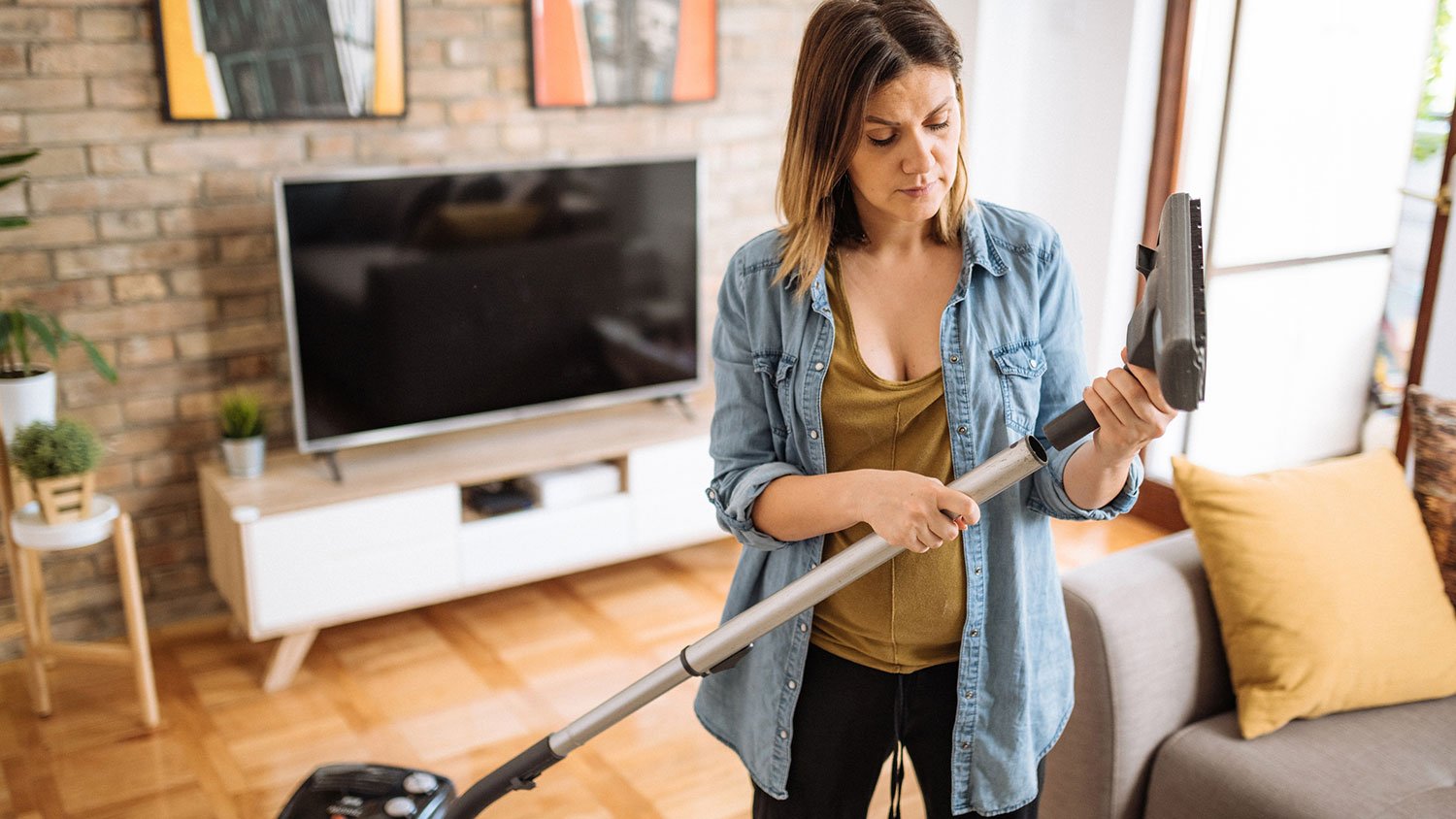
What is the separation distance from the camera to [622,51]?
3.32 meters

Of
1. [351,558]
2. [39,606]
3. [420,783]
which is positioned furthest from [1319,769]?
[39,606]

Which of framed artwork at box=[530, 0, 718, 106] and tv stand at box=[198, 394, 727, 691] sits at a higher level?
framed artwork at box=[530, 0, 718, 106]

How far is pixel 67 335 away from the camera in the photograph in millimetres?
2533

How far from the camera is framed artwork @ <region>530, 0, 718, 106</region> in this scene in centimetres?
321

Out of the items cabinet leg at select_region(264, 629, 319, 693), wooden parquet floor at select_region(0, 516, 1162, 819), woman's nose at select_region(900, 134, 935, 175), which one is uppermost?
→ woman's nose at select_region(900, 134, 935, 175)

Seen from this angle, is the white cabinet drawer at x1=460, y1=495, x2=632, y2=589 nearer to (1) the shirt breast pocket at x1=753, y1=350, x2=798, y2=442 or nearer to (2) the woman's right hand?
(1) the shirt breast pocket at x1=753, y1=350, x2=798, y2=442

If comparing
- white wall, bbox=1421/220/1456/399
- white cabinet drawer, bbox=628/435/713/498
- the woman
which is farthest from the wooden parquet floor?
white wall, bbox=1421/220/1456/399

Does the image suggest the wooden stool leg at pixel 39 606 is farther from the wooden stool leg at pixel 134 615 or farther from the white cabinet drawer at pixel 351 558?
the white cabinet drawer at pixel 351 558

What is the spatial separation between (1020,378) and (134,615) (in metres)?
2.05

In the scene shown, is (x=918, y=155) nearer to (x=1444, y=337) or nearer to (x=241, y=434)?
(x=241, y=434)

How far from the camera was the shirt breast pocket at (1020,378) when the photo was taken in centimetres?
126

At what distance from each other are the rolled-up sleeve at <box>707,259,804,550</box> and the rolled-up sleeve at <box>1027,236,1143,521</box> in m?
0.25

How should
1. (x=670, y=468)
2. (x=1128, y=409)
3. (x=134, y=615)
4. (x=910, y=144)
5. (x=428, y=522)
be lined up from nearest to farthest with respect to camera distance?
1. (x=1128, y=409)
2. (x=910, y=144)
3. (x=134, y=615)
4. (x=428, y=522)
5. (x=670, y=468)

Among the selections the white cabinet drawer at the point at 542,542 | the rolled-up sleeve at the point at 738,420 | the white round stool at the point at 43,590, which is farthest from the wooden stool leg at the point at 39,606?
the rolled-up sleeve at the point at 738,420
